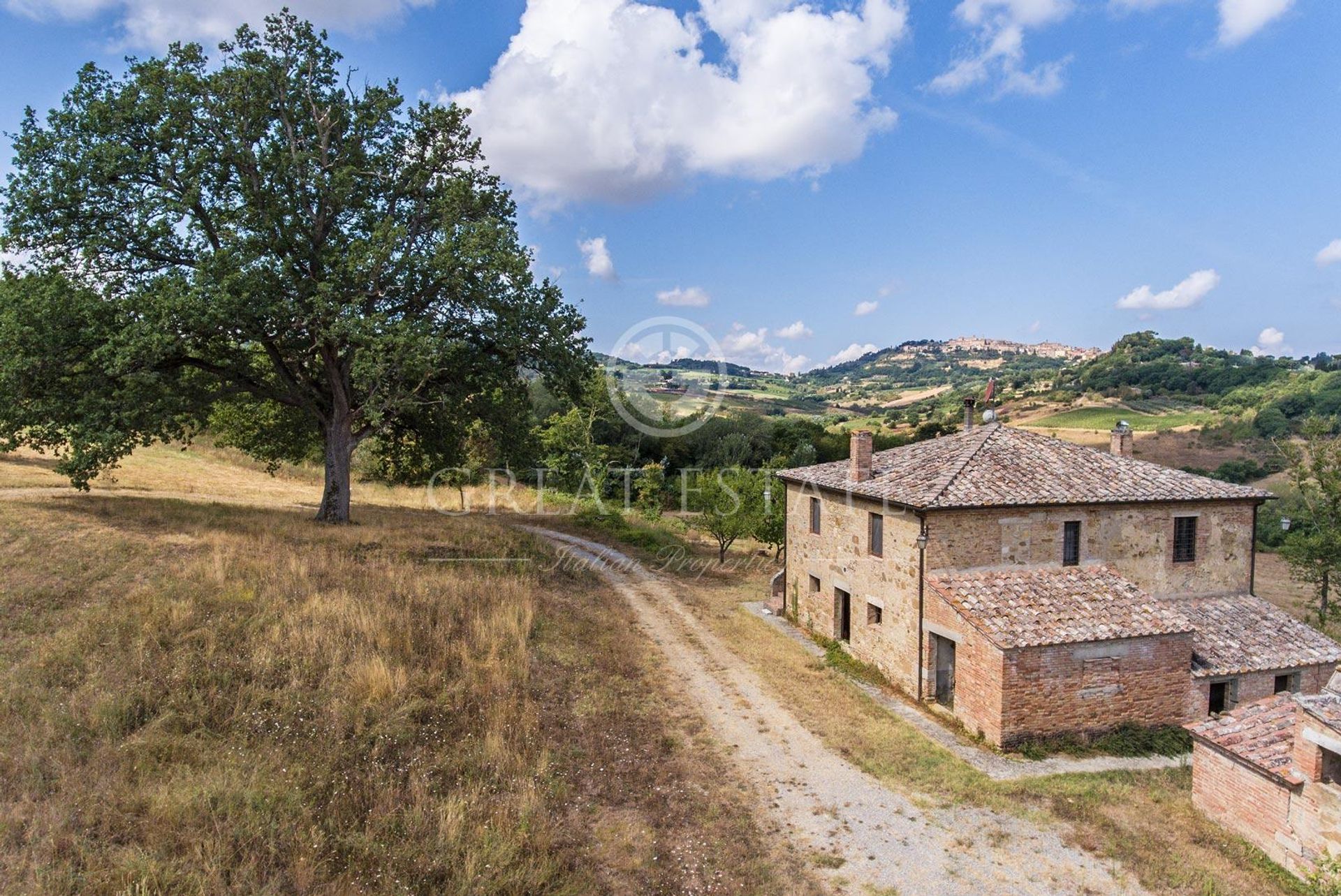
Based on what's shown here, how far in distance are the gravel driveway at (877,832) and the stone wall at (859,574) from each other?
384cm

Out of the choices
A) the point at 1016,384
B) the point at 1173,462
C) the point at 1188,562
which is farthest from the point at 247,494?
the point at 1016,384

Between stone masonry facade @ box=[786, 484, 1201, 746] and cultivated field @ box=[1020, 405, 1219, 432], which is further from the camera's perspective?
cultivated field @ box=[1020, 405, 1219, 432]

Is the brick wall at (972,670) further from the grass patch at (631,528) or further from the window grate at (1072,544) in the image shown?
the grass patch at (631,528)

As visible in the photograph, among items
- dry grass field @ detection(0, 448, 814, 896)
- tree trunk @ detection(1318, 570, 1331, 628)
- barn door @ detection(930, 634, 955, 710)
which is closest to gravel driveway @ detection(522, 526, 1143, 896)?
dry grass field @ detection(0, 448, 814, 896)

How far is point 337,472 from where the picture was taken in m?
21.0

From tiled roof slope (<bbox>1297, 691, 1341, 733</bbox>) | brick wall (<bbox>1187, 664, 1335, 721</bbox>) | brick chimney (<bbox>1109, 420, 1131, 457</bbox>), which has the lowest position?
brick wall (<bbox>1187, 664, 1335, 721</bbox>)

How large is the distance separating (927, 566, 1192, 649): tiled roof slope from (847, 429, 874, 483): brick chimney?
163 inches

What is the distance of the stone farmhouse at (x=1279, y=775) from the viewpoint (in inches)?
361

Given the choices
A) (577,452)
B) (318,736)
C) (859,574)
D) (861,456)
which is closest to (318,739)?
(318,736)

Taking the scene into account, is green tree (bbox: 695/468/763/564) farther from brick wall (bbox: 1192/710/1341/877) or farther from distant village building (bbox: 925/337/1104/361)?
distant village building (bbox: 925/337/1104/361)

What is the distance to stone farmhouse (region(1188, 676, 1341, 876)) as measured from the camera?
9164mm

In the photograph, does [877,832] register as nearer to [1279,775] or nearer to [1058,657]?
[1058,657]

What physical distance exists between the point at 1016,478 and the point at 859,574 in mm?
4488

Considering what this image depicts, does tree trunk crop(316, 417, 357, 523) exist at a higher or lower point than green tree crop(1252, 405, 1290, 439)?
lower
